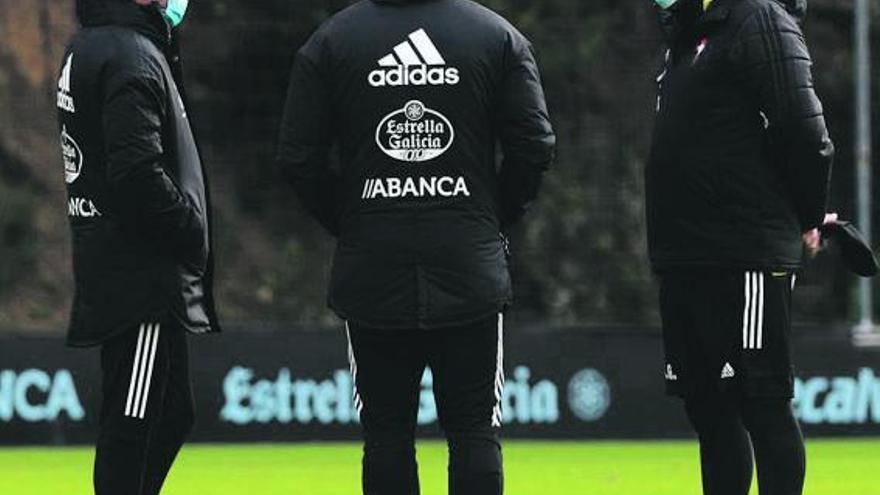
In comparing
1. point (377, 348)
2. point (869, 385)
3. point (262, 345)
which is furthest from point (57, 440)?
point (377, 348)

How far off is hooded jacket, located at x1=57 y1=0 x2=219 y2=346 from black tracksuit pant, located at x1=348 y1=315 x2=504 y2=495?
1.87 feet

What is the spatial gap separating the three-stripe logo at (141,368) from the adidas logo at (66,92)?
25.6 inches

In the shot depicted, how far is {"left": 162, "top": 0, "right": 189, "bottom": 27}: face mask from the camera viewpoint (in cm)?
640

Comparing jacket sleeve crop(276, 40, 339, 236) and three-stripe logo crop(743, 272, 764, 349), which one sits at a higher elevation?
jacket sleeve crop(276, 40, 339, 236)

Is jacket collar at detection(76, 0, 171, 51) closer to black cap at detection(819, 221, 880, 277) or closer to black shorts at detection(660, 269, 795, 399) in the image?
black shorts at detection(660, 269, 795, 399)

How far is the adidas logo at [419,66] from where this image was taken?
19.5 ft

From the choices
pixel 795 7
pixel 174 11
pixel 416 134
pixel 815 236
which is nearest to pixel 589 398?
pixel 815 236

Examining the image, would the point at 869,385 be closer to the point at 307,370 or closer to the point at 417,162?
the point at 307,370

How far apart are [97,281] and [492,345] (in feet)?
3.74

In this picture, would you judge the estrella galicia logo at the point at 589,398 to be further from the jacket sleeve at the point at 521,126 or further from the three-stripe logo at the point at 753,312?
the jacket sleeve at the point at 521,126

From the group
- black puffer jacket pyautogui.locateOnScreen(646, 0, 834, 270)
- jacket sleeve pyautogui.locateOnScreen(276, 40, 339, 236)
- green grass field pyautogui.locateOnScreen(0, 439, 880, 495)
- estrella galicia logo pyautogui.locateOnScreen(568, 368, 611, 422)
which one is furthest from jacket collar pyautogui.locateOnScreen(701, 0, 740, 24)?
estrella galicia logo pyautogui.locateOnScreen(568, 368, 611, 422)

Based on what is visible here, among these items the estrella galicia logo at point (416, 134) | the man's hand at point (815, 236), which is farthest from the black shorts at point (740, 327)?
the estrella galicia logo at point (416, 134)

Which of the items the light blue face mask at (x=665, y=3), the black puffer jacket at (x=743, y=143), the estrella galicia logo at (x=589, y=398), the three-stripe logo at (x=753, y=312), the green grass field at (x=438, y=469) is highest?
the light blue face mask at (x=665, y=3)

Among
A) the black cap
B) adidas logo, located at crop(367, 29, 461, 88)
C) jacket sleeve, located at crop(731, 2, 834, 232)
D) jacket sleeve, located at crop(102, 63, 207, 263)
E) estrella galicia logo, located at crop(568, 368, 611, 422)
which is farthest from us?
estrella galicia logo, located at crop(568, 368, 611, 422)
